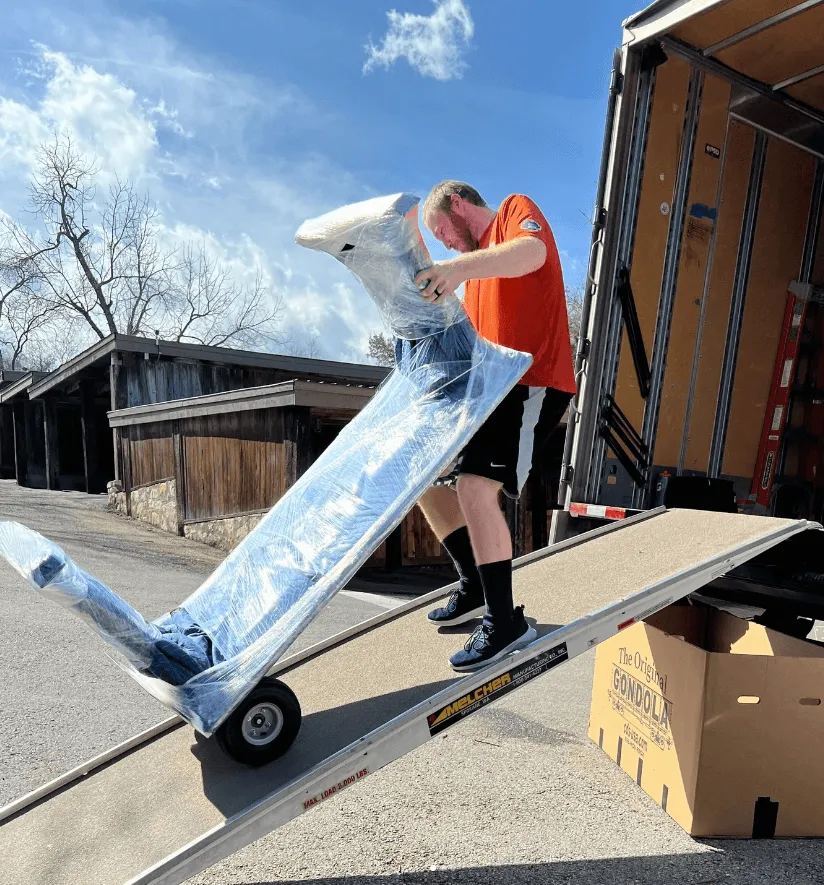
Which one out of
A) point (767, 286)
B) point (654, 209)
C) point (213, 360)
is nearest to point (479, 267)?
point (654, 209)

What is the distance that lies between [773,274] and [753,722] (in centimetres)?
352

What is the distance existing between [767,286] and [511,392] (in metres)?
3.58

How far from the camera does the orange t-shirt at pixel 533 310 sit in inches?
103

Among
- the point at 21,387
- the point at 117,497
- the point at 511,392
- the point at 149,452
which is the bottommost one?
the point at 117,497

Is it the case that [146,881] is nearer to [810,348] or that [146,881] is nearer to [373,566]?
[810,348]

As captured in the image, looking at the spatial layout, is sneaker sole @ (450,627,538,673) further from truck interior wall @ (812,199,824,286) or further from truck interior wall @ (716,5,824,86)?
truck interior wall @ (812,199,824,286)

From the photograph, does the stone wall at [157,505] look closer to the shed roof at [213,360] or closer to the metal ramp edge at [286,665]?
the shed roof at [213,360]

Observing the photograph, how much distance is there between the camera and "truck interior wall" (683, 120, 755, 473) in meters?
4.98

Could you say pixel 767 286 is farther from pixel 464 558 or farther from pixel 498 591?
pixel 498 591

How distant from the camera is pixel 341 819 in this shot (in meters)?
2.89

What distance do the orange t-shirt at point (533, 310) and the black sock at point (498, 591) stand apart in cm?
66

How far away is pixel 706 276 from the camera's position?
497 centimetres

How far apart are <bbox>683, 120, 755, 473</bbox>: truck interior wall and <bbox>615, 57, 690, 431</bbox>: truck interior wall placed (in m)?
0.53

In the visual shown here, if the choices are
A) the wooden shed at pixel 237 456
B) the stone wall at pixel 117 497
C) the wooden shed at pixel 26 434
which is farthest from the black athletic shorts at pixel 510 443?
the wooden shed at pixel 26 434
